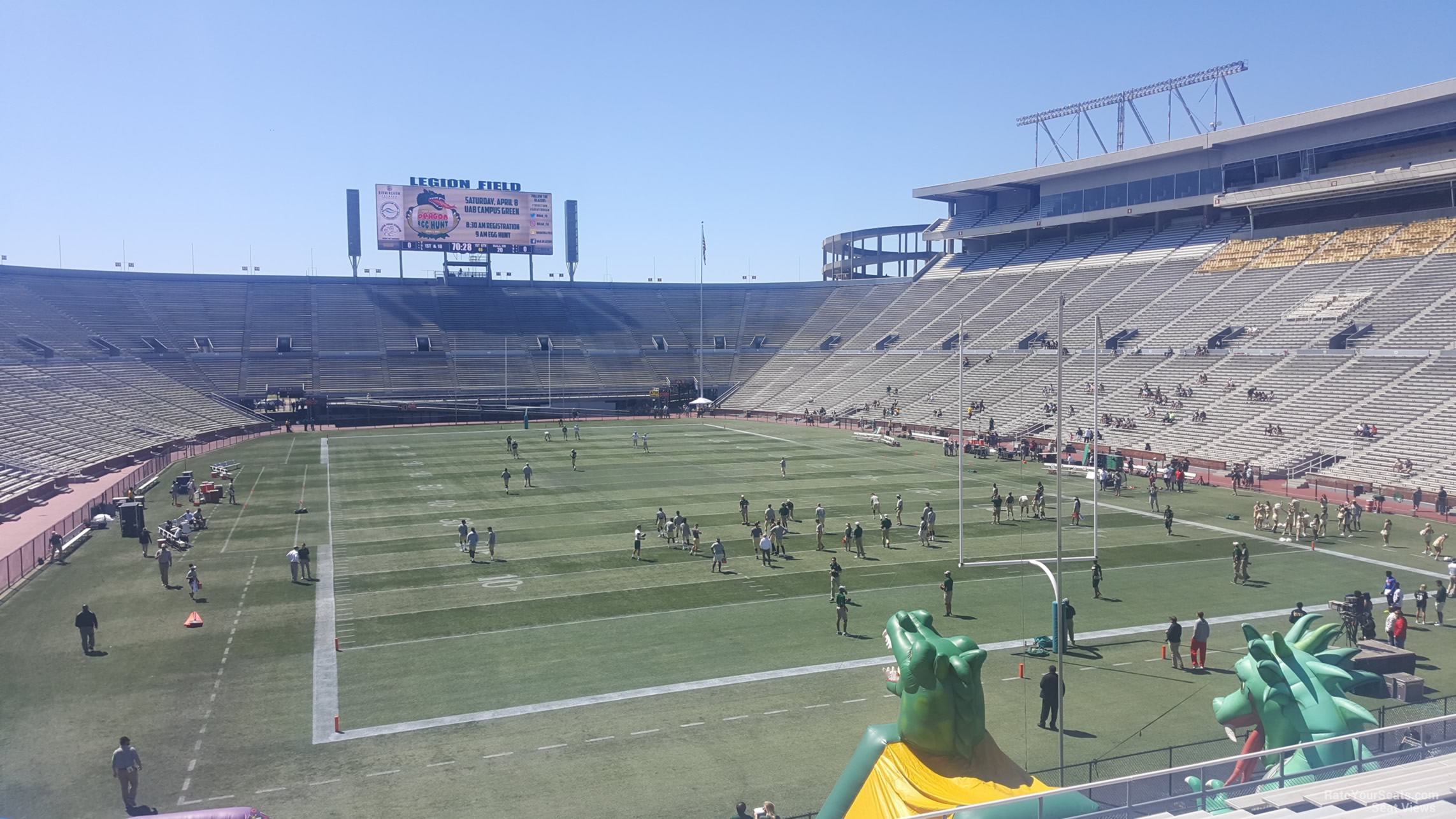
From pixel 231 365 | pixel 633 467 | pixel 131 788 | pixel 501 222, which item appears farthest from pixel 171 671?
pixel 501 222

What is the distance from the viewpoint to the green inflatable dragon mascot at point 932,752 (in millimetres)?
9984

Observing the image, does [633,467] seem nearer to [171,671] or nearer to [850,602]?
[850,602]

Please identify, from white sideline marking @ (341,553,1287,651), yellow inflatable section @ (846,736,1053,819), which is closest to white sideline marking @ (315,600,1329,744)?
white sideline marking @ (341,553,1287,651)

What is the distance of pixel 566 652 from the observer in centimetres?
1988

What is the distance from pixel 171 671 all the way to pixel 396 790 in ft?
25.6

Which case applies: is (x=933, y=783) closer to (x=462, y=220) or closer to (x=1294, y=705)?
(x=1294, y=705)

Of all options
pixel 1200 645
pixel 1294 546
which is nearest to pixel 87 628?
pixel 1200 645

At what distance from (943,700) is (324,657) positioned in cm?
1413

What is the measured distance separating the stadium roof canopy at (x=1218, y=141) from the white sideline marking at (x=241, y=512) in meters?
63.9

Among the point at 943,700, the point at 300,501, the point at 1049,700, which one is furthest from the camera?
the point at 300,501

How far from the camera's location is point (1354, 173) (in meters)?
60.2

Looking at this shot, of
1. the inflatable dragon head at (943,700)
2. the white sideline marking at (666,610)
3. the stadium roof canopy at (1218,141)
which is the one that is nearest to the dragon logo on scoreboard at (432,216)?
the stadium roof canopy at (1218,141)

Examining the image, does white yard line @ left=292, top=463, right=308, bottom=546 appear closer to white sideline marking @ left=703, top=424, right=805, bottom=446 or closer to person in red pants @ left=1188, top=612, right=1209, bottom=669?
person in red pants @ left=1188, top=612, right=1209, bottom=669

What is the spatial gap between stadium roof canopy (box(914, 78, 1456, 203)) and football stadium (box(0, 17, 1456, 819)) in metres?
0.34
